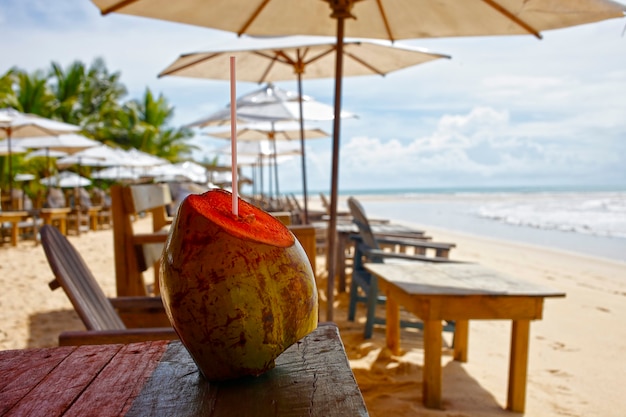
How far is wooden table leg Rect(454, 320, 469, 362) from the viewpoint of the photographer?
11.4 ft

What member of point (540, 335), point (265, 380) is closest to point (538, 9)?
point (540, 335)

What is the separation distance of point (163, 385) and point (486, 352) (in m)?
3.43

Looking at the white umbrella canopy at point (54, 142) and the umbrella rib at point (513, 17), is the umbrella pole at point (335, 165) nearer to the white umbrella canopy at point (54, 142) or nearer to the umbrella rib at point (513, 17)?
the umbrella rib at point (513, 17)

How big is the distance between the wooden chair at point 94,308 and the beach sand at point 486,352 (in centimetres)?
120

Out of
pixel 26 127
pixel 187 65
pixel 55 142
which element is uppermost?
pixel 187 65

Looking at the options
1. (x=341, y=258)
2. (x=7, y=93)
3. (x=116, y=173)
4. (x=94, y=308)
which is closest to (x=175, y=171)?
(x=116, y=173)

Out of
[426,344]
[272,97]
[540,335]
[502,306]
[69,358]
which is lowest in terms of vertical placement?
[540,335]

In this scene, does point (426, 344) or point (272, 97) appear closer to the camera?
point (426, 344)

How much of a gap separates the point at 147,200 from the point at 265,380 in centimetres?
220

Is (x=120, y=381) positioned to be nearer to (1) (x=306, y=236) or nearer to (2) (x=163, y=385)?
(2) (x=163, y=385)

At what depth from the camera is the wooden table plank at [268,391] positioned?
0.69 metres

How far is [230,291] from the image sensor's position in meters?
0.74

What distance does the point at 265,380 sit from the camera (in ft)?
2.62

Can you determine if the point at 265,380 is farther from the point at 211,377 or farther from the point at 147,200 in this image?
the point at 147,200
